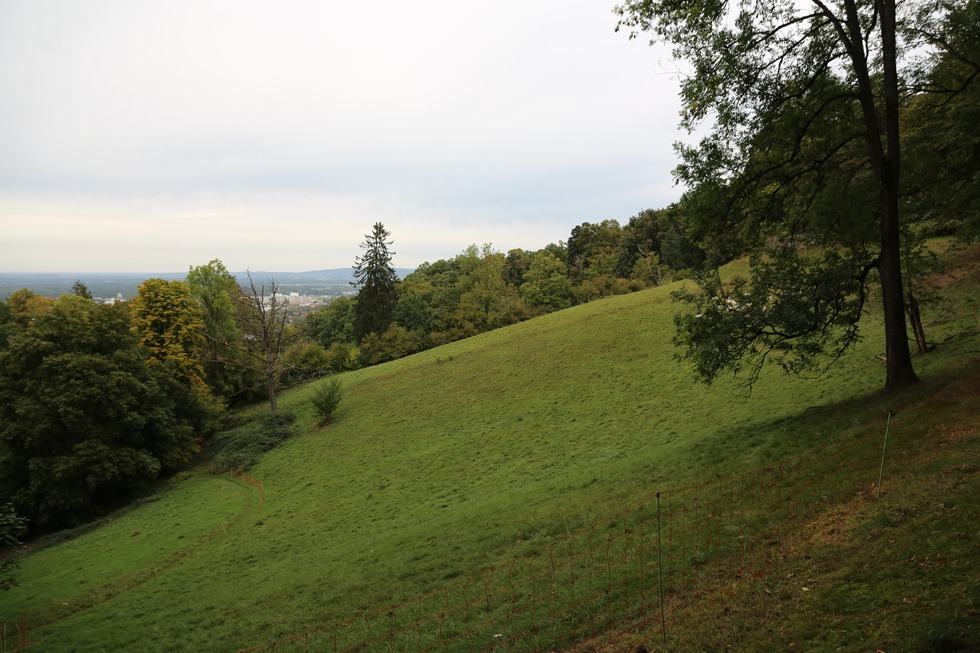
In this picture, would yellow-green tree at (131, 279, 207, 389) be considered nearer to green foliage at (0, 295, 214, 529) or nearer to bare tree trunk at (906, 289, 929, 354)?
green foliage at (0, 295, 214, 529)

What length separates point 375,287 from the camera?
2670 inches

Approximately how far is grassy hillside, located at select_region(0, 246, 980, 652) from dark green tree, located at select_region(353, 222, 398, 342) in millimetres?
33218

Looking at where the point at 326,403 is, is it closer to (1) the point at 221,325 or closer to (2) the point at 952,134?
(1) the point at 221,325

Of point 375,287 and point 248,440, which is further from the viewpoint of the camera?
point 375,287

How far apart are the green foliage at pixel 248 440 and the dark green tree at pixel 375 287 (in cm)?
2974

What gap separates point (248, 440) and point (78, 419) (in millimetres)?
9242

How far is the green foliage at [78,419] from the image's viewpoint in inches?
1057

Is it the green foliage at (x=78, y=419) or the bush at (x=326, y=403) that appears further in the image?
the bush at (x=326, y=403)

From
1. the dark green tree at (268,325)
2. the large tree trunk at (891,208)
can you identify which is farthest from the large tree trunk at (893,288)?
the dark green tree at (268,325)

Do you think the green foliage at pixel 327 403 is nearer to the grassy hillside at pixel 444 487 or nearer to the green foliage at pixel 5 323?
the grassy hillside at pixel 444 487

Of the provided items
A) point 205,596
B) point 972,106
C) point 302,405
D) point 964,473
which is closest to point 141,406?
point 302,405

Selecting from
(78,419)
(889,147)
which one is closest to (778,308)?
(889,147)

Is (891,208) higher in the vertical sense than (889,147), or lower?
lower

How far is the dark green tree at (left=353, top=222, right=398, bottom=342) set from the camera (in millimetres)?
66812
